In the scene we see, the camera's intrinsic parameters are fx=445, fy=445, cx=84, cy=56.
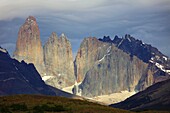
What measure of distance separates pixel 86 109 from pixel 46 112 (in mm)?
A: 6521

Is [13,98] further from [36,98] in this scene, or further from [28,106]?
[28,106]

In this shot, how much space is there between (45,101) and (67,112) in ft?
30.0

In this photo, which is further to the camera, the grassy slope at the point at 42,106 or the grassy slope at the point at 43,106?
the grassy slope at the point at 43,106

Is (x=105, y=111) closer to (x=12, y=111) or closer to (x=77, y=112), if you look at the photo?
(x=77, y=112)

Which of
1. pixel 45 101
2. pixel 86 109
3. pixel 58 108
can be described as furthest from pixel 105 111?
pixel 45 101

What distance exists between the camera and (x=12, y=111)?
221 feet

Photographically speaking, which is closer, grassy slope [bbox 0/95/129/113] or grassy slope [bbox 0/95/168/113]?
grassy slope [bbox 0/95/168/113]

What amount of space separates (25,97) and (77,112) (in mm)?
17645

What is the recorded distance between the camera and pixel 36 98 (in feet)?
269

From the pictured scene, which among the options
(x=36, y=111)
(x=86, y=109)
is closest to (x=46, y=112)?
(x=36, y=111)

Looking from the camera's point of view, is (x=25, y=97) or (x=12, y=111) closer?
(x=12, y=111)

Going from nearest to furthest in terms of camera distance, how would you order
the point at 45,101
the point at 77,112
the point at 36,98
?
the point at 77,112
the point at 45,101
the point at 36,98

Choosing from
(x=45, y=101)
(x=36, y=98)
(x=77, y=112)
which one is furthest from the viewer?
(x=36, y=98)

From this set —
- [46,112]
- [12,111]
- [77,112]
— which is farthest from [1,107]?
[77,112]
